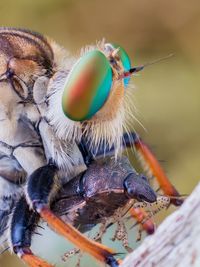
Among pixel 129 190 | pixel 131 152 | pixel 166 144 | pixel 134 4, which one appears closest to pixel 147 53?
pixel 134 4

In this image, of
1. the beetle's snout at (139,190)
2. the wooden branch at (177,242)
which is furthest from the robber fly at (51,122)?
the wooden branch at (177,242)

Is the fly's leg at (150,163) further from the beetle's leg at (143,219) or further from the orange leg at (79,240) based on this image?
the orange leg at (79,240)

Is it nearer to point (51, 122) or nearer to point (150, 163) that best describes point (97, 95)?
point (51, 122)

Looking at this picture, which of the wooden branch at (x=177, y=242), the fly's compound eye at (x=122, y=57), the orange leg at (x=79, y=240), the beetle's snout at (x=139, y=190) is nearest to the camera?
the wooden branch at (x=177, y=242)

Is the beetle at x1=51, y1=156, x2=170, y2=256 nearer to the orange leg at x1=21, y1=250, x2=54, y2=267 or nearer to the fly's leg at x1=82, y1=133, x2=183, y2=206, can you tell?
the fly's leg at x1=82, y1=133, x2=183, y2=206

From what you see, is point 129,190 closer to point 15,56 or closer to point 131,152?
point 131,152

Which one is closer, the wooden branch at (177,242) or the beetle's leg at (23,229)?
the wooden branch at (177,242)

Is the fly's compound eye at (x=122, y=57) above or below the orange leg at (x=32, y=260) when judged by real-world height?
above

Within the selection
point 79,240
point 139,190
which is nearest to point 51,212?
point 79,240
